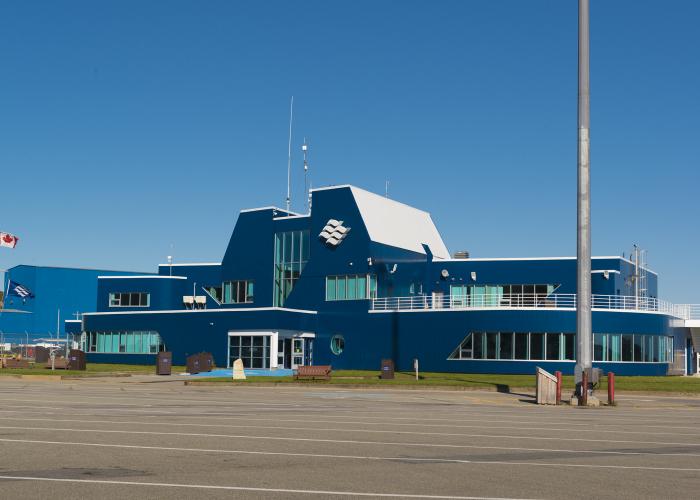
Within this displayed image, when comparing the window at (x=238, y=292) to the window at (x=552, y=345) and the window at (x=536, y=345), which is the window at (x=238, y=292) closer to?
the window at (x=536, y=345)

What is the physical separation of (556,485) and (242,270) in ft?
201

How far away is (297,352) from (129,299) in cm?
2077

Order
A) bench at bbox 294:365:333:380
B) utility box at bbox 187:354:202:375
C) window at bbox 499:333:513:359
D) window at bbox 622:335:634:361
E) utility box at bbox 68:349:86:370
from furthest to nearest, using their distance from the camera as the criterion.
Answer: window at bbox 622:335:634:361, window at bbox 499:333:513:359, utility box at bbox 68:349:86:370, utility box at bbox 187:354:202:375, bench at bbox 294:365:333:380

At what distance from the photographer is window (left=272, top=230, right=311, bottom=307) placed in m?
67.6

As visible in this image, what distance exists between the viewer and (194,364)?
5169 cm

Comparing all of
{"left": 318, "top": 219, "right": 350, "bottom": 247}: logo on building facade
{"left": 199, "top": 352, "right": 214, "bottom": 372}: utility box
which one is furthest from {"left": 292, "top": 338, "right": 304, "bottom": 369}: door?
{"left": 199, "top": 352, "right": 214, "bottom": 372}: utility box

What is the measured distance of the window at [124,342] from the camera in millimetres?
68938

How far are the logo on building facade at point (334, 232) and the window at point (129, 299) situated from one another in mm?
19334

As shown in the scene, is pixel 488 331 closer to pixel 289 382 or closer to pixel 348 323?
pixel 348 323

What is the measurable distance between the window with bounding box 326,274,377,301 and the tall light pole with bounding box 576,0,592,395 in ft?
109

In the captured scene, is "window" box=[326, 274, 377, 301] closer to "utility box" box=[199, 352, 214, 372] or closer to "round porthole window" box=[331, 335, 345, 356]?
"round porthole window" box=[331, 335, 345, 356]

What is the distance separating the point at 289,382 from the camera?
4103cm

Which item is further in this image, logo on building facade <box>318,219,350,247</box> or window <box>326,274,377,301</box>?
logo on building facade <box>318,219,350,247</box>

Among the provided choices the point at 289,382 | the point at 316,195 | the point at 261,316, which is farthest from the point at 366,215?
the point at 289,382
